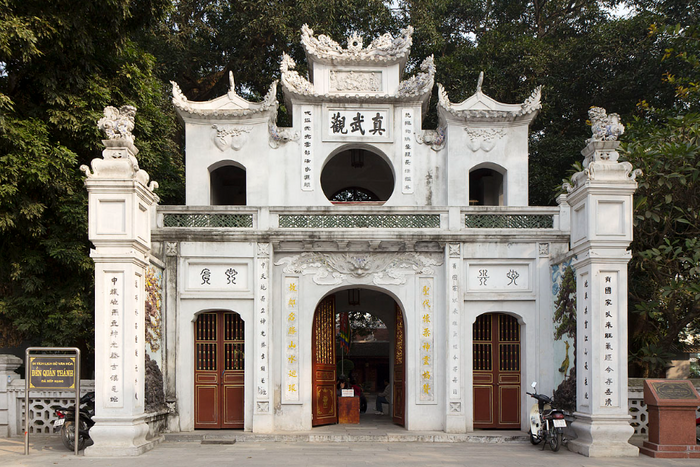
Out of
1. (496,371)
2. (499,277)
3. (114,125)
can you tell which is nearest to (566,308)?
(499,277)

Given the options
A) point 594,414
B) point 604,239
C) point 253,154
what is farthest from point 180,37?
point 594,414

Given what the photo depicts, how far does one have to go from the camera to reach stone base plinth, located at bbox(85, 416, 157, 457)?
10227 mm

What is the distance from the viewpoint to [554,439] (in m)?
10.8

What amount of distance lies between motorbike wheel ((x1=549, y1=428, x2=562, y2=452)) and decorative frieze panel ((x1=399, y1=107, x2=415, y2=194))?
216 inches

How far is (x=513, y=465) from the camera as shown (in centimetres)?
964

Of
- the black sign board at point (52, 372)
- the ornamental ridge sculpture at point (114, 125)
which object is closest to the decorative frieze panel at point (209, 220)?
the ornamental ridge sculpture at point (114, 125)

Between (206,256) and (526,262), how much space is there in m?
5.95

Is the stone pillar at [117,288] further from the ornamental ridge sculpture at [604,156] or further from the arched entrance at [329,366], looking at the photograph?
the ornamental ridge sculpture at [604,156]

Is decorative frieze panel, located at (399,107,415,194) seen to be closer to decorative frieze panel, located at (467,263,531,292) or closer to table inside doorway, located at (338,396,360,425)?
decorative frieze panel, located at (467,263,531,292)

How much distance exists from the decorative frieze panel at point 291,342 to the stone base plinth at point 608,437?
16.8 ft

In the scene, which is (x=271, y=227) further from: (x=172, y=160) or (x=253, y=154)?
(x=172, y=160)

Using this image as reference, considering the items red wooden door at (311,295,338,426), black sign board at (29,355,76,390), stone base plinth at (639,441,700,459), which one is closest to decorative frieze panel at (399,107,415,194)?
red wooden door at (311,295,338,426)

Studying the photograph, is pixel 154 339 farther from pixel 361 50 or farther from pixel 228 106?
pixel 361 50

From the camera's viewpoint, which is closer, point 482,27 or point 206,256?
point 206,256
